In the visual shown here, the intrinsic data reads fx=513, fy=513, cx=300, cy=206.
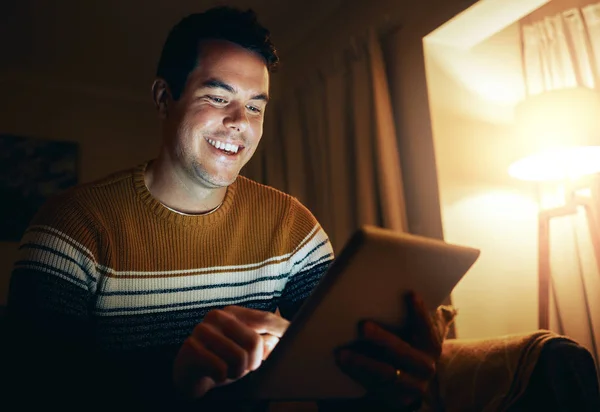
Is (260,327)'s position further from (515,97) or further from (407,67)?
(515,97)

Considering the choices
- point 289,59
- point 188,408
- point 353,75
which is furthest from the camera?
point 289,59

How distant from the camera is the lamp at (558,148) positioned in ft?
5.65

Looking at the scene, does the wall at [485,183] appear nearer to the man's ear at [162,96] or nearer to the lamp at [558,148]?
the lamp at [558,148]

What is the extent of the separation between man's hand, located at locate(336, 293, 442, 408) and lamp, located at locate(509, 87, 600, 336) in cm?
119

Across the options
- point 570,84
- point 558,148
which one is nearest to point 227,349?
point 558,148

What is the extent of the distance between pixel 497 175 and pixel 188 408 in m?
1.74

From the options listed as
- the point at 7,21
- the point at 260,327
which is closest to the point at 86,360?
the point at 260,327

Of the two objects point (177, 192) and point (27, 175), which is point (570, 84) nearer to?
point (177, 192)

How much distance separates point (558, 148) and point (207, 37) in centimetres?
121

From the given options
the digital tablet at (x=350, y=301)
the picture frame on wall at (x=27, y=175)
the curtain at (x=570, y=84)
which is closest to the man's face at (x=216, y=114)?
the digital tablet at (x=350, y=301)

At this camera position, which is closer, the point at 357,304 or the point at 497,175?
the point at 357,304

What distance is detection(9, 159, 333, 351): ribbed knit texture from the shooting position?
3.45 ft

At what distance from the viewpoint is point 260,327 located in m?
0.86

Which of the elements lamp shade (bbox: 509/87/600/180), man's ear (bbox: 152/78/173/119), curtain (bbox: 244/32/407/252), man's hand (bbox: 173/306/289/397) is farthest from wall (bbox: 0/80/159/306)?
man's hand (bbox: 173/306/289/397)
